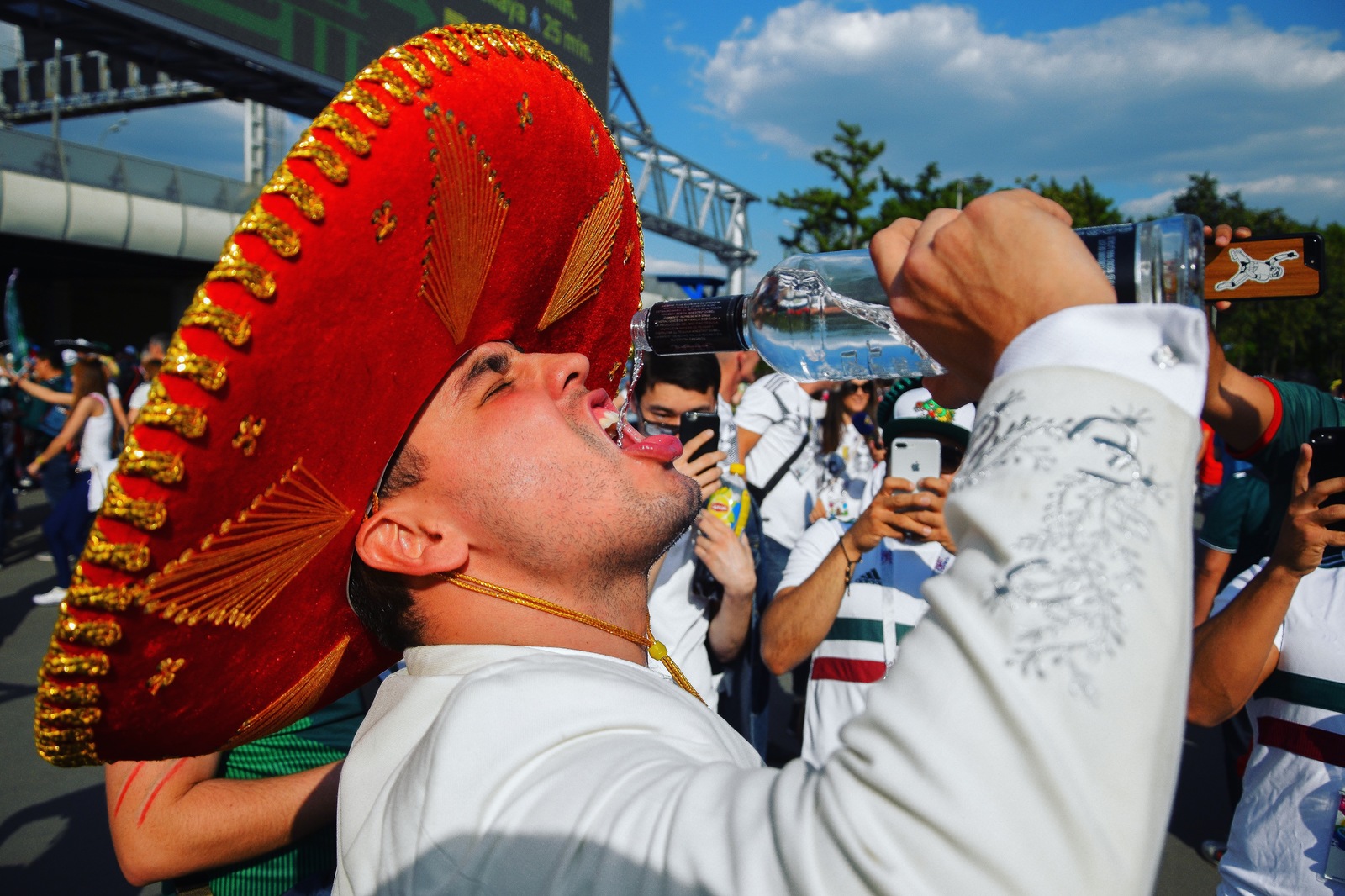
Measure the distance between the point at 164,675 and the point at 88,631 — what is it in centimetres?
15

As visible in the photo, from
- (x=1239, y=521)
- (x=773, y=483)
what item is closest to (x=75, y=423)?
(x=773, y=483)

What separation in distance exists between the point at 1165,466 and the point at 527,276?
3.77ft

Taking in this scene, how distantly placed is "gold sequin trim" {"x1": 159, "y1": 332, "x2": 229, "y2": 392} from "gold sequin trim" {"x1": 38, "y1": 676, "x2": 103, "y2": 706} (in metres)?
0.40

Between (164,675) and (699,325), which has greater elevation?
(699,325)

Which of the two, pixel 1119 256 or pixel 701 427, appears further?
pixel 701 427

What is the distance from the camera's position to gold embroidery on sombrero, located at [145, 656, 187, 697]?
3.42ft

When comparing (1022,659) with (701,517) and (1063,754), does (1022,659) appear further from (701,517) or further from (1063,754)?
(701,517)

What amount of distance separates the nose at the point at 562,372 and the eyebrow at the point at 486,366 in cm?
7

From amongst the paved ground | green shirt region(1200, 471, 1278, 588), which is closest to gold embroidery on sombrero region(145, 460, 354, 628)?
the paved ground

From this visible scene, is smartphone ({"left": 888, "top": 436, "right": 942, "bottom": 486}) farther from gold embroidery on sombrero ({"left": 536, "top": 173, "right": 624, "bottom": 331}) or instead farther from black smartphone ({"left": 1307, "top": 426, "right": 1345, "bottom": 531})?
gold embroidery on sombrero ({"left": 536, "top": 173, "right": 624, "bottom": 331})

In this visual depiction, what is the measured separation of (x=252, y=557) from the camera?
1092mm

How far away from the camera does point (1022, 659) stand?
24.3 inches

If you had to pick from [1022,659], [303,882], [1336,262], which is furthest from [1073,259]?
[1336,262]

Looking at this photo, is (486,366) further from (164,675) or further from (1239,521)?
(1239,521)
